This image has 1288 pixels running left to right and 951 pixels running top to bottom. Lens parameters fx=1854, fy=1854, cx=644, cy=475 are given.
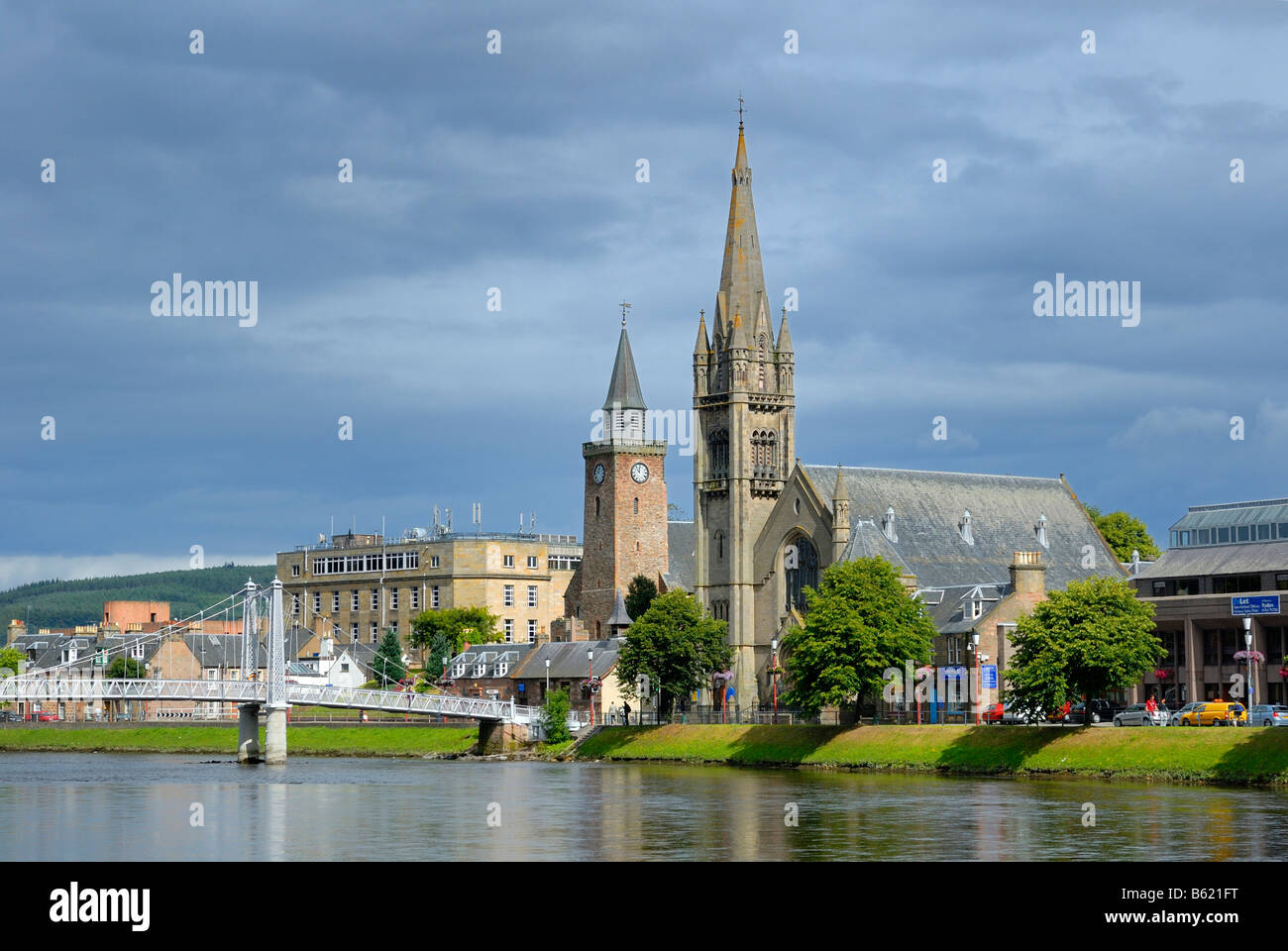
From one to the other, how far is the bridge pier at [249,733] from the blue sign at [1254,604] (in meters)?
57.0

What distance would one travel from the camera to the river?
48.6 meters

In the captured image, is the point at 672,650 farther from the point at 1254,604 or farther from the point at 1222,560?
the point at 1254,604

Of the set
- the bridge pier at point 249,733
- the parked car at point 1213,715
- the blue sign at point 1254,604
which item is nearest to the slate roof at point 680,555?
the bridge pier at point 249,733

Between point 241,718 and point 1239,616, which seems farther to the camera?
point 241,718

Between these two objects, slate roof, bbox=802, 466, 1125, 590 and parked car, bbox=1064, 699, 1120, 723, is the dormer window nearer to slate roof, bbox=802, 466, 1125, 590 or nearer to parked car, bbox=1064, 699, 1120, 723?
slate roof, bbox=802, 466, 1125, 590

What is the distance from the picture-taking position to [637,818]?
2359 inches

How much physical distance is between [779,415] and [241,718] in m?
Answer: 47.8

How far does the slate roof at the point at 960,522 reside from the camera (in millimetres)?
128250

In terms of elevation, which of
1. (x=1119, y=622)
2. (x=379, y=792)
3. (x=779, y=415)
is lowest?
(x=379, y=792)

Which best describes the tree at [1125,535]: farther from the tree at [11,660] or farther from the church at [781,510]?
the tree at [11,660]

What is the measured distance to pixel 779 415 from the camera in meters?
140

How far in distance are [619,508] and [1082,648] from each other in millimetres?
80492
